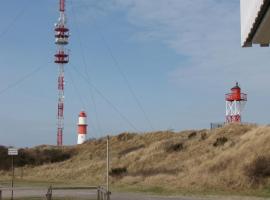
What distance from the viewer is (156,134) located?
6450 cm

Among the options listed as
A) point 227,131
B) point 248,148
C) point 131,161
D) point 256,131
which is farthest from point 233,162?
point 131,161

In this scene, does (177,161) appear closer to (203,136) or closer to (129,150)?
(203,136)

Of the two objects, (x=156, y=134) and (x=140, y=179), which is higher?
(x=156, y=134)

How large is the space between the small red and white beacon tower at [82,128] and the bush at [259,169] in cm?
3180

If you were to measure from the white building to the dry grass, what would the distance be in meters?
29.0

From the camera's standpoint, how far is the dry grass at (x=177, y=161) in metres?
39.0

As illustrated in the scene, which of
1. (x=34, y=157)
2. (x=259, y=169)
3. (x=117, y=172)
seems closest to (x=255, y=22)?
(x=259, y=169)

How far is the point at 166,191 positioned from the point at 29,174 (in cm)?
2573

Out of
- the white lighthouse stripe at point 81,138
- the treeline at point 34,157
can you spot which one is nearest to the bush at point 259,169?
the treeline at point 34,157

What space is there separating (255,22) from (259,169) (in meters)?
Answer: 31.4

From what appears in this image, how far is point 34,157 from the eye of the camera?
67.2 metres

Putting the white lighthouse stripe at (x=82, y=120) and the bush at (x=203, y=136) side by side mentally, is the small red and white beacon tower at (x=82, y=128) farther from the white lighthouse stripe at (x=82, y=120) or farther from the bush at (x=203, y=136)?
the bush at (x=203, y=136)

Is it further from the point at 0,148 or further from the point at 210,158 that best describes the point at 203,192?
the point at 0,148

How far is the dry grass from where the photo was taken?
38969 mm
